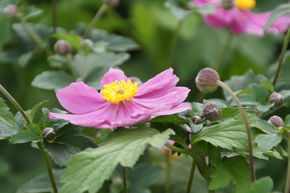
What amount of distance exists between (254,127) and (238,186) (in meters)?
0.09

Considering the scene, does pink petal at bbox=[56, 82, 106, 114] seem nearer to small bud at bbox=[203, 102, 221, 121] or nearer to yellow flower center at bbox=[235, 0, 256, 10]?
small bud at bbox=[203, 102, 221, 121]

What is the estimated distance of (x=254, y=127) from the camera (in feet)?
2.76

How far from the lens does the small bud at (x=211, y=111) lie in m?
0.81

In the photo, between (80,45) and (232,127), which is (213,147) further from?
(80,45)

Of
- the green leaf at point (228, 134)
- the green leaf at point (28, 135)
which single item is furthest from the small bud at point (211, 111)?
the green leaf at point (28, 135)

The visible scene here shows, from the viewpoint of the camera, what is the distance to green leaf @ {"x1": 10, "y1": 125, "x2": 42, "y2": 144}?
0.82 m

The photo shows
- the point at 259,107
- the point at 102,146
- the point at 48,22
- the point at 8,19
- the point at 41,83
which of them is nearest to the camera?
the point at 102,146

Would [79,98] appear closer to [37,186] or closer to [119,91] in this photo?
[119,91]

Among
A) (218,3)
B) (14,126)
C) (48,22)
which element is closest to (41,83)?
(14,126)

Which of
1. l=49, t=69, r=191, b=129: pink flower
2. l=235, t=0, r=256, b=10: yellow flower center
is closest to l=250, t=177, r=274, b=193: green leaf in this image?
l=49, t=69, r=191, b=129: pink flower

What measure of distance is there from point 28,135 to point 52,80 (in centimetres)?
27

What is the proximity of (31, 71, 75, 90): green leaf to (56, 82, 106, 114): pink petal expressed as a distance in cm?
16

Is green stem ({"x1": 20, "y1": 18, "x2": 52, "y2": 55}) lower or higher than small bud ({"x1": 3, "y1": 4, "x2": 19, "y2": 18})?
lower

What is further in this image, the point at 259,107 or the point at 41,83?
the point at 41,83
